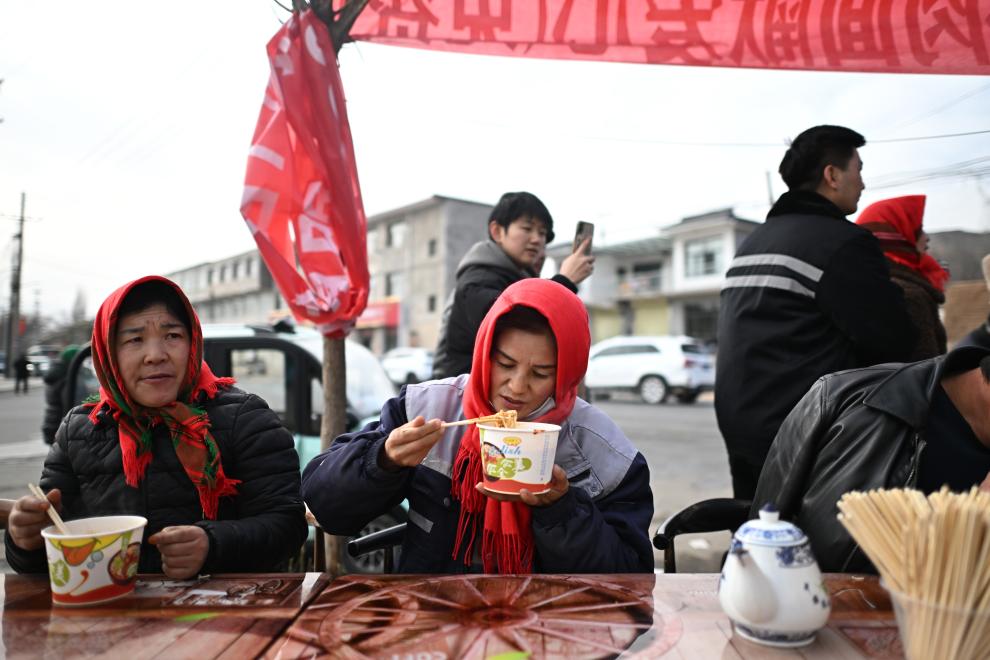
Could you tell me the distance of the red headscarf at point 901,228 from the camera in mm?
2982

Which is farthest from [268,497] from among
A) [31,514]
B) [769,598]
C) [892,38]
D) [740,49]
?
[892,38]

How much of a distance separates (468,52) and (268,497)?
1.98 m

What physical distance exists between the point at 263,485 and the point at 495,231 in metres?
1.91

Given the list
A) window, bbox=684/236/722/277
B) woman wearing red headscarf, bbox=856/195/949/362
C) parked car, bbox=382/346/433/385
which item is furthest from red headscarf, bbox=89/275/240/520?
window, bbox=684/236/722/277

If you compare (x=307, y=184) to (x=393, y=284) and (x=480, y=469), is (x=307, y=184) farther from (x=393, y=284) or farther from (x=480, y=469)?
(x=393, y=284)

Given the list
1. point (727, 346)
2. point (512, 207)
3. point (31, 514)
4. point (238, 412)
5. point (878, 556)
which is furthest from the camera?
point (512, 207)

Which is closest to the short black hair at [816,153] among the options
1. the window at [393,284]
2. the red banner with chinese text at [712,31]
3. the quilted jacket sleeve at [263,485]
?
the red banner with chinese text at [712,31]

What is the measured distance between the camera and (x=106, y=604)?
4.18 ft

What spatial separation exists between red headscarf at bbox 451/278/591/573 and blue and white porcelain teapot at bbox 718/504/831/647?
2.25 ft

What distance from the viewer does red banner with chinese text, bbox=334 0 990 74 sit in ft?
7.93

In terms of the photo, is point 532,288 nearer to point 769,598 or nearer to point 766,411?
point 769,598

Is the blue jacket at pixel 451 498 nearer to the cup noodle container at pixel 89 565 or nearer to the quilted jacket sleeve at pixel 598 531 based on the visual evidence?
the quilted jacket sleeve at pixel 598 531

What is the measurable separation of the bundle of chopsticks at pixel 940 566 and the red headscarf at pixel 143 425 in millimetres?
1674

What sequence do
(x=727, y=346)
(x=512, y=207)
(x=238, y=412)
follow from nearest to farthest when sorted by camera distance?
1. (x=238, y=412)
2. (x=727, y=346)
3. (x=512, y=207)
